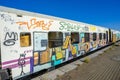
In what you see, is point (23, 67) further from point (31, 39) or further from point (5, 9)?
point (5, 9)

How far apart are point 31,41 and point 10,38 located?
1.25 metres

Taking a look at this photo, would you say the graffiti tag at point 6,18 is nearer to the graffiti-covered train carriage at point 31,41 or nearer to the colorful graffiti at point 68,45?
the graffiti-covered train carriage at point 31,41

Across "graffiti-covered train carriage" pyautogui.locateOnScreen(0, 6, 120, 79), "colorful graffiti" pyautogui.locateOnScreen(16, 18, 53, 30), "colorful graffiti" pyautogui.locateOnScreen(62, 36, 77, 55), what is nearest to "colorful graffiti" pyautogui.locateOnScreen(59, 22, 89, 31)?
"graffiti-covered train carriage" pyautogui.locateOnScreen(0, 6, 120, 79)

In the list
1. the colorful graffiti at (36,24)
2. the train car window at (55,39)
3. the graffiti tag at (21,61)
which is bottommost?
the graffiti tag at (21,61)

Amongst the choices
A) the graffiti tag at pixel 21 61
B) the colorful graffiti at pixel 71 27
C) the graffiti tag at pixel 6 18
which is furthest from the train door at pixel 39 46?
the colorful graffiti at pixel 71 27

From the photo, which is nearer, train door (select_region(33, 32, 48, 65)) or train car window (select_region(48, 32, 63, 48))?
train door (select_region(33, 32, 48, 65))

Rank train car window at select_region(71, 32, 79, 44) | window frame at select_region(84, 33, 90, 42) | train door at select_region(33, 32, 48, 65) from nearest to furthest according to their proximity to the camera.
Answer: train door at select_region(33, 32, 48, 65), train car window at select_region(71, 32, 79, 44), window frame at select_region(84, 33, 90, 42)

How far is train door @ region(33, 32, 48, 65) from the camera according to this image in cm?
732

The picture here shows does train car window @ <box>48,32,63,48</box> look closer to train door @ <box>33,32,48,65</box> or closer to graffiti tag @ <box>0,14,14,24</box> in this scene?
train door @ <box>33,32,48,65</box>

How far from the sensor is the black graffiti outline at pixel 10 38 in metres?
5.79

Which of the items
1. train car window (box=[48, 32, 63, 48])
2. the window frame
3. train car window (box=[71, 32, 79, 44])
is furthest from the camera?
the window frame

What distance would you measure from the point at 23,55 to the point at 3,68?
112cm

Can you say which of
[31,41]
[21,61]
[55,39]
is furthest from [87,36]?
[21,61]

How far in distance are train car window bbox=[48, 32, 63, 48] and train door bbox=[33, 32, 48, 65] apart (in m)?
0.47
